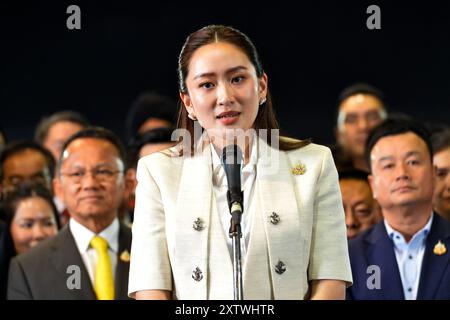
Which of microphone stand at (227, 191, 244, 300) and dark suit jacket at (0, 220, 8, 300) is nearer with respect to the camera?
microphone stand at (227, 191, 244, 300)

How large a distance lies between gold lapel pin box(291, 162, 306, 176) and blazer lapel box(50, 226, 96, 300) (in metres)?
1.73

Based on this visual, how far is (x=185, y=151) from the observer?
112 inches

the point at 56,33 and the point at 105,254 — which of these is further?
the point at 56,33

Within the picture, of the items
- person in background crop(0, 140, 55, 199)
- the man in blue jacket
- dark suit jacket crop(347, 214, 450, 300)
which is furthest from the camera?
person in background crop(0, 140, 55, 199)

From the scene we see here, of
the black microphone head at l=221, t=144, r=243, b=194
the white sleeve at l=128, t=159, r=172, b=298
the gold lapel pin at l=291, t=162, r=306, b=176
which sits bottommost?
the white sleeve at l=128, t=159, r=172, b=298

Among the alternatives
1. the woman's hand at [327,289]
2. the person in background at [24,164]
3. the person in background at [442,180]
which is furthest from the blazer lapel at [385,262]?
the person in background at [24,164]

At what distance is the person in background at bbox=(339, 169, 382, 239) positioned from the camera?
4750mm

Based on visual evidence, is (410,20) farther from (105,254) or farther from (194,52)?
(194,52)

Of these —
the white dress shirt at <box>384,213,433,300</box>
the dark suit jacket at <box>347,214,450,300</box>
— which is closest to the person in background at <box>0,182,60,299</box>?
the dark suit jacket at <box>347,214,450,300</box>

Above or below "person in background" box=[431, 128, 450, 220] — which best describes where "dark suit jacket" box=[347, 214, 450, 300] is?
below

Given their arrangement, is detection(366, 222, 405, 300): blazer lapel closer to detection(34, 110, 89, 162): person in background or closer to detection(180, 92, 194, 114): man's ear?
detection(180, 92, 194, 114): man's ear

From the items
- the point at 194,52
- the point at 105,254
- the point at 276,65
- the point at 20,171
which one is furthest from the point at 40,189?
the point at 194,52

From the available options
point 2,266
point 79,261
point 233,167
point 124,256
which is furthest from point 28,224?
point 233,167

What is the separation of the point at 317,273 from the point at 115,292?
67.4 inches
